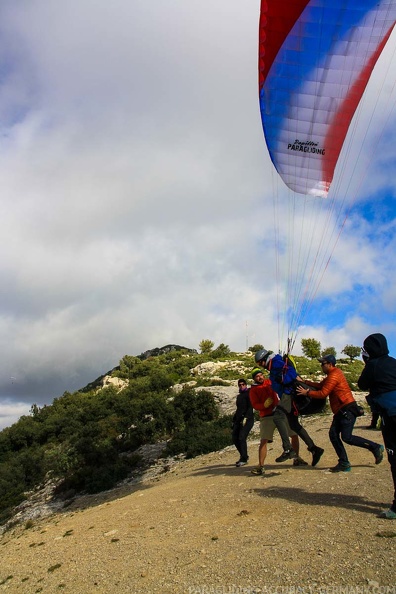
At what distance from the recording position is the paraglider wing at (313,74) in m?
7.73

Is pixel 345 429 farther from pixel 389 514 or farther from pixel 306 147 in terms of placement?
pixel 306 147

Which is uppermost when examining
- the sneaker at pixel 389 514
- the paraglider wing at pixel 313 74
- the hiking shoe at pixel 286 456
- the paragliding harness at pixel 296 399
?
the paraglider wing at pixel 313 74

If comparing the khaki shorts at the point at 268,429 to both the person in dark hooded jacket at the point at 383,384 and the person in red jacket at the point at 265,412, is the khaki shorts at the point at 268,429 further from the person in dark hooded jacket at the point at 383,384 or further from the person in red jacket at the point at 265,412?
the person in dark hooded jacket at the point at 383,384

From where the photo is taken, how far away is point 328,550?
14.3 ft

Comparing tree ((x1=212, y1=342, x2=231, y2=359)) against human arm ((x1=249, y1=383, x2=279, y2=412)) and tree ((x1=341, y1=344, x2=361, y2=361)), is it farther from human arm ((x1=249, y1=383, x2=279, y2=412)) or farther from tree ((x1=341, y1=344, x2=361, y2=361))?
human arm ((x1=249, y1=383, x2=279, y2=412))

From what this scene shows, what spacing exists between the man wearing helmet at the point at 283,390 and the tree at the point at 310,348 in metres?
50.6

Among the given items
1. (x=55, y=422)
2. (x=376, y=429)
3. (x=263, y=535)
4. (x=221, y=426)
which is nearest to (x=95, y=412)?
(x=55, y=422)

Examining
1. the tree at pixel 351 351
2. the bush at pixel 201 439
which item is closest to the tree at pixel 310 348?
the tree at pixel 351 351

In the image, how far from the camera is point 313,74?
844 cm

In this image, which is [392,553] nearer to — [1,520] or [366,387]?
[366,387]

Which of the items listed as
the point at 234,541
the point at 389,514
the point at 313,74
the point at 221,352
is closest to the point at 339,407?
the point at 389,514

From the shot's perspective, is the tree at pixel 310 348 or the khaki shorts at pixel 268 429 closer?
the khaki shorts at pixel 268 429

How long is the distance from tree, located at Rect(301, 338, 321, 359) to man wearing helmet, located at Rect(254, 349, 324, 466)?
50580 mm

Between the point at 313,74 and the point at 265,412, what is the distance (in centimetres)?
666
